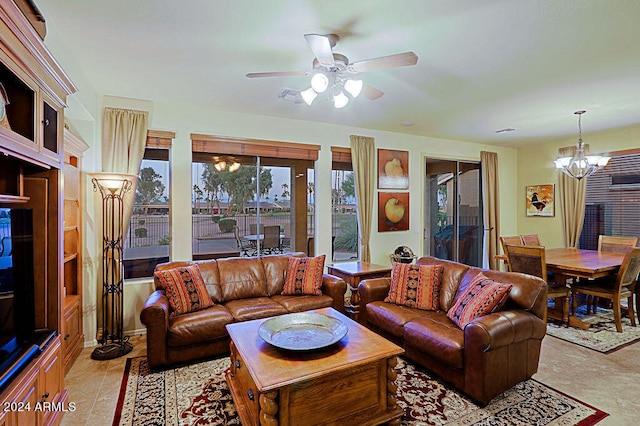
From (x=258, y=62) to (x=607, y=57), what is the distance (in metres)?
3.02

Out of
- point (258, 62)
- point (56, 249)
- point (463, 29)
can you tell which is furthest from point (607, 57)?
point (56, 249)

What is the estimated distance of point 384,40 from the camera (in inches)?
99.4

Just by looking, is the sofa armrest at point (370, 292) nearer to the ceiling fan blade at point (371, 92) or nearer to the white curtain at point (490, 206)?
the ceiling fan blade at point (371, 92)

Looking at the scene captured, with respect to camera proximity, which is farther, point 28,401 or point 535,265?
point 535,265

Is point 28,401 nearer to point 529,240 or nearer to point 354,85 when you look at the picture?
point 354,85

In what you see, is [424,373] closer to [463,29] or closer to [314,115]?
[463,29]

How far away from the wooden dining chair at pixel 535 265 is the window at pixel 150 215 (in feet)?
14.5

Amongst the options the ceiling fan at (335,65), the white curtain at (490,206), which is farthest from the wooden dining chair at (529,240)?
the ceiling fan at (335,65)

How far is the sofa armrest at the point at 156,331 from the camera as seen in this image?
2.86 meters

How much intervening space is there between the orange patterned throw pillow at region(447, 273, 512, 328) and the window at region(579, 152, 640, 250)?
4.54 metres

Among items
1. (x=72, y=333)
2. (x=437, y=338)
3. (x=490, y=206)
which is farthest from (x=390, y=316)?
(x=490, y=206)

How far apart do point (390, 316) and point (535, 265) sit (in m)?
2.11

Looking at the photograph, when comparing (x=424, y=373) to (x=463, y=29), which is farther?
(x=424, y=373)

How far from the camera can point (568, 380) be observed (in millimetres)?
2744
